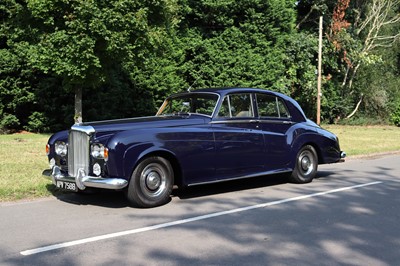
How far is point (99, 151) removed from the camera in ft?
21.7

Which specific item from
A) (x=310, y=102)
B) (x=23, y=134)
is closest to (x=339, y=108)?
(x=310, y=102)

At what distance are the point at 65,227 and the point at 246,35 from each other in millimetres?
19298

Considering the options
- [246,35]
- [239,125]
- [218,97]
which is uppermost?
[246,35]

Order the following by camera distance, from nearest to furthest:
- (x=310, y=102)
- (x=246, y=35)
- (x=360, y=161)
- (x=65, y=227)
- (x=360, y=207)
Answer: (x=65, y=227) → (x=360, y=207) → (x=360, y=161) → (x=246, y=35) → (x=310, y=102)

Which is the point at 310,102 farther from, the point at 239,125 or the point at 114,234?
the point at 114,234

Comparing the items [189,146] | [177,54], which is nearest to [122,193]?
[189,146]

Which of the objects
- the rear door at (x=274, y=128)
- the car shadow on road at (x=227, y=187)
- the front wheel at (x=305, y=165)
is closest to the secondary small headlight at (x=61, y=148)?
the car shadow on road at (x=227, y=187)

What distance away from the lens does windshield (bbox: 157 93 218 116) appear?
799 centimetres

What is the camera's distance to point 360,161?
1364cm

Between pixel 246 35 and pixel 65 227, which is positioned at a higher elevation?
pixel 246 35

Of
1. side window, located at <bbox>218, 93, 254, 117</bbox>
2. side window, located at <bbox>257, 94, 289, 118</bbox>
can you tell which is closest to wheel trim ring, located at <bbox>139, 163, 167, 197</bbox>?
side window, located at <bbox>218, 93, 254, 117</bbox>

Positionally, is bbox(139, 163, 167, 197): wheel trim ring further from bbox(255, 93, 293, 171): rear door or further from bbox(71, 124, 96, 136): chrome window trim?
bbox(255, 93, 293, 171): rear door

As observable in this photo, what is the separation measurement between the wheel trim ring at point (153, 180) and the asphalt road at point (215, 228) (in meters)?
0.28

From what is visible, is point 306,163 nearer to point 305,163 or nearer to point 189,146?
point 305,163
